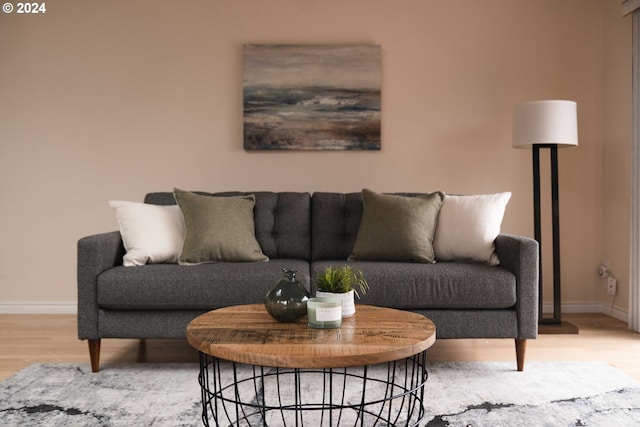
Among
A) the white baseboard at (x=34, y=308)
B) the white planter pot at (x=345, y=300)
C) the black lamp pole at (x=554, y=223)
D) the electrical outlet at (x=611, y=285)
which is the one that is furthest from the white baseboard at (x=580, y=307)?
the white baseboard at (x=34, y=308)

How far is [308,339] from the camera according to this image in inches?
65.4

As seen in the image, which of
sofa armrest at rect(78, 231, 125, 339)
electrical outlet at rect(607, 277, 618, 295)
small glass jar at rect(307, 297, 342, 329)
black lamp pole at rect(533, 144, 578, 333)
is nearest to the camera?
small glass jar at rect(307, 297, 342, 329)

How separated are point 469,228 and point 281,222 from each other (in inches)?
43.2

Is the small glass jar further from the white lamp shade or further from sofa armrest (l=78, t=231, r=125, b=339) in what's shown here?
the white lamp shade

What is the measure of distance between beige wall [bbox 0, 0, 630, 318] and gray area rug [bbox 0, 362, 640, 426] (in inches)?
63.7

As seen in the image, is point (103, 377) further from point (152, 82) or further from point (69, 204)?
point (152, 82)

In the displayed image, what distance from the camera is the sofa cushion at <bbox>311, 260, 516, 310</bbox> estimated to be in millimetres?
Answer: 2686

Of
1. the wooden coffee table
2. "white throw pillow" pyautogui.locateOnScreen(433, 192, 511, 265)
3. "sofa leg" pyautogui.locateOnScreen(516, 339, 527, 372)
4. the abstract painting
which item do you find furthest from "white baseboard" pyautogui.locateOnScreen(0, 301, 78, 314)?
"sofa leg" pyautogui.locateOnScreen(516, 339, 527, 372)

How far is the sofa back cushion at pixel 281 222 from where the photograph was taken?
3334mm

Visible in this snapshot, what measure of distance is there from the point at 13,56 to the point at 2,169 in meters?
0.81

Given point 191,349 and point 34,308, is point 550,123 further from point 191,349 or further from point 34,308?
point 34,308

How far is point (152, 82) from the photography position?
401cm

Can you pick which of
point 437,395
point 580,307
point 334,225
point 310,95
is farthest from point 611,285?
point 310,95

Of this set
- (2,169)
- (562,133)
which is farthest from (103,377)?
(562,133)
